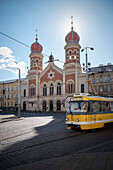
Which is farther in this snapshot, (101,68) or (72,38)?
(101,68)

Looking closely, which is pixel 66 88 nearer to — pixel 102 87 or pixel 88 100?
pixel 102 87

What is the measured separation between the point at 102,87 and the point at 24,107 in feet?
86.3

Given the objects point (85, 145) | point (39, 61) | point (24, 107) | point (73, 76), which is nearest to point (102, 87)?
point (73, 76)

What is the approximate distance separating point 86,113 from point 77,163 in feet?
19.1

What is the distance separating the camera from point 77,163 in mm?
4789

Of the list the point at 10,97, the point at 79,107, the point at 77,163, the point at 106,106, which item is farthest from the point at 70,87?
the point at 77,163

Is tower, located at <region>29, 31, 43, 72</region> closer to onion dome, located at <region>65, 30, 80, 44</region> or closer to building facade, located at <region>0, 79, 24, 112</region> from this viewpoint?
building facade, located at <region>0, 79, 24, 112</region>

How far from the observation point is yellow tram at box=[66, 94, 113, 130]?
33.9ft

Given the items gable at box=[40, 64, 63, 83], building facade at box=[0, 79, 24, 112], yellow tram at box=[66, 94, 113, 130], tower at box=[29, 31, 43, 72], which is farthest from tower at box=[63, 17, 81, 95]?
yellow tram at box=[66, 94, 113, 130]

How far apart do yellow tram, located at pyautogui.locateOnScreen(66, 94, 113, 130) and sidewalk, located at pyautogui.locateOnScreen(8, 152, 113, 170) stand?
16.1 ft

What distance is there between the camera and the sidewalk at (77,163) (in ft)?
14.7

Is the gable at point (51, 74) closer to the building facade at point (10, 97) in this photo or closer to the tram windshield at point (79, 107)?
the building facade at point (10, 97)

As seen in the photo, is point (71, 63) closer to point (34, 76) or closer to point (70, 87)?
point (70, 87)

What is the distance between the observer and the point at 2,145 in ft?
23.9
